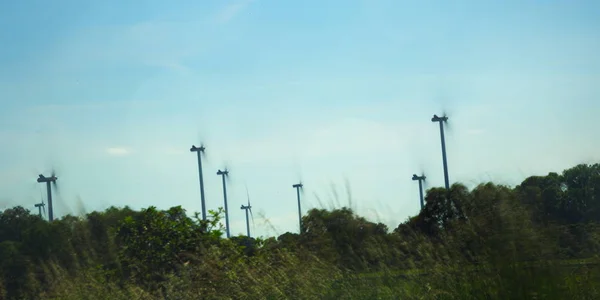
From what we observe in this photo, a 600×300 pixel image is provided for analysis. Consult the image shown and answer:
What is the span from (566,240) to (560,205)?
1435 centimetres

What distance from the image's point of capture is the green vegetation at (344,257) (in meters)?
7.94

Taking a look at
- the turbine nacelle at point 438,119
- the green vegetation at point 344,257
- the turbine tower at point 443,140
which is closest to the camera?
the green vegetation at point 344,257

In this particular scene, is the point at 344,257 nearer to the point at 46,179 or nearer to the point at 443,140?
the point at 443,140

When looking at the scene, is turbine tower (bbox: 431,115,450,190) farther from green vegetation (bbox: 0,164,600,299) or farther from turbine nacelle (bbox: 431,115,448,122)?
green vegetation (bbox: 0,164,600,299)

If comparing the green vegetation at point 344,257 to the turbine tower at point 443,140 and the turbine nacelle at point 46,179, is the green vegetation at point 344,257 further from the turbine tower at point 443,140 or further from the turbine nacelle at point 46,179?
the turbine nacelle at point 46,179

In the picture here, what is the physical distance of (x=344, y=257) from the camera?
13406mm

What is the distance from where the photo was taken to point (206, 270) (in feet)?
43.7

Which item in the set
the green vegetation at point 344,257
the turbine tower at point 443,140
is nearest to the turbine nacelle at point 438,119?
the turbine tower at point 443,140

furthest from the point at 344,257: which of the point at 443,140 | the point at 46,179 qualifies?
the point at 46,179

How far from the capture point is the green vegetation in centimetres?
794

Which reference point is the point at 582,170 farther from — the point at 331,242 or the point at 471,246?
the point at 471,246

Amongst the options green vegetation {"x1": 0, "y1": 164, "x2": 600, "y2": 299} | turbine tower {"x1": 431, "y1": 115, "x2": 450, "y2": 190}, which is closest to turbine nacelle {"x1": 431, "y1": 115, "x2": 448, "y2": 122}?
turbine tower {"x1": 431, "y1": 115, "x2": 450, "y2": 190}

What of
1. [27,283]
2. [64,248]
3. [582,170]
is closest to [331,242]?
[27,283]

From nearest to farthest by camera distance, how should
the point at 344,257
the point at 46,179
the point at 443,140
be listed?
the point at 344,257 → the point at 443,140 → the point at 46,179
